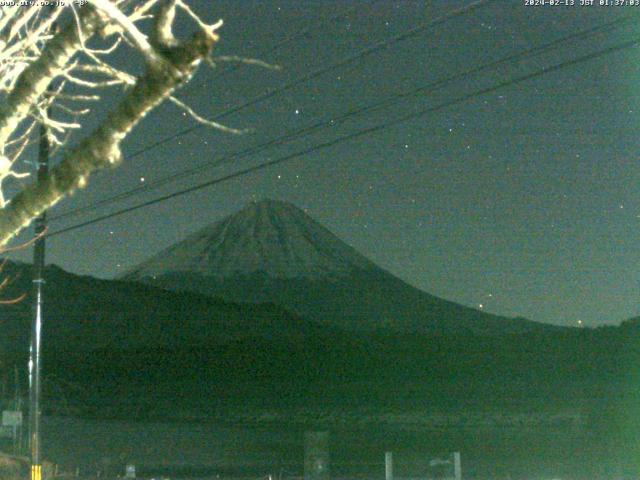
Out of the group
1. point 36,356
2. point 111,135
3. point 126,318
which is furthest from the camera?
point 126,318

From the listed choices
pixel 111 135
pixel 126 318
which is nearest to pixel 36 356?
pixel 111 135

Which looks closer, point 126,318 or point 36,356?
point 36,356

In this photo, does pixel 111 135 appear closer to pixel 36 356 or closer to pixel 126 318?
pixel 36 356

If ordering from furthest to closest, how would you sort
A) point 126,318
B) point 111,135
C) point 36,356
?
point 126,318 < point 36,356 < point 111,135

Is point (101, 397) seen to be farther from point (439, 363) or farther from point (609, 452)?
point (609, 452)

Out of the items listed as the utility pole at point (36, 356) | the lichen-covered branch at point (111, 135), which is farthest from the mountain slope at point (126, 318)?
the lichen-covered branch at point (111, 135)

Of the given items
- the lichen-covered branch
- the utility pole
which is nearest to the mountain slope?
the utility pole

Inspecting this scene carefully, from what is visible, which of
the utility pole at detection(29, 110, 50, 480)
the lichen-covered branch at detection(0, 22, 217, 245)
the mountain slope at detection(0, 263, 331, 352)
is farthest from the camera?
the mountain slope at detection(0, 263, 331, 352)

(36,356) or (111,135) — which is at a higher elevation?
(36,356)

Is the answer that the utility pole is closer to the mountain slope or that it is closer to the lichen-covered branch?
the lichen-covered branch

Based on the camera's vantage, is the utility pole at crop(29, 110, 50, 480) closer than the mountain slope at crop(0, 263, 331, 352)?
Yes

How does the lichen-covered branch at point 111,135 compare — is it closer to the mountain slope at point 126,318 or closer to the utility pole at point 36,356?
the utility pole at point 36,356

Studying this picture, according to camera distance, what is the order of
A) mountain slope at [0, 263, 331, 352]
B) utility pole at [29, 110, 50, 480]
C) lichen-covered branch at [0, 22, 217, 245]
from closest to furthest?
lichen-covered branch at [0, 22, 217, 245], utility pole at [29, 110, 50, 480], mountain slope at [0, 263, 331, 352]
